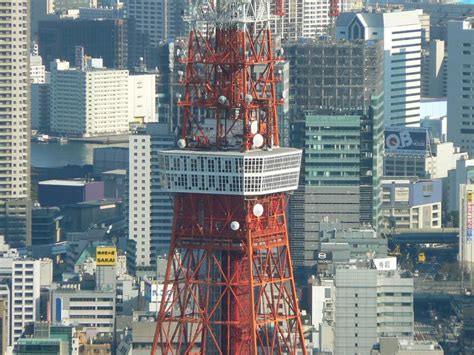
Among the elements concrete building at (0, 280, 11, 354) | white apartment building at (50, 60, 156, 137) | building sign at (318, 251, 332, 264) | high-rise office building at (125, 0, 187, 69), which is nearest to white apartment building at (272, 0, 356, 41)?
white apartment building at (50, 60, 156, 137)

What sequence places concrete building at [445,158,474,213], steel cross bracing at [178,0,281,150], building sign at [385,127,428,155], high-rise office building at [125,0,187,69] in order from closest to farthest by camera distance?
steel cross bracing at [178,0,281,150], concrete building at [445,158,474,213], building sign at [385,127,428,155], high-rise office building at [125,0,187,69]

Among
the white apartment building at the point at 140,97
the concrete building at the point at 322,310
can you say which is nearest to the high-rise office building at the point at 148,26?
the white apartment building at the point at 140,97

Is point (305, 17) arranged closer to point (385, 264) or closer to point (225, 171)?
point (385, 264)

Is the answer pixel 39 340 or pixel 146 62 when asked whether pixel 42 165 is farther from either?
pixel 39 340

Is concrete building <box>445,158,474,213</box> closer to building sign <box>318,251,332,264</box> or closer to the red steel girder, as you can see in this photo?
building sign <box>318,251,332,264</box>

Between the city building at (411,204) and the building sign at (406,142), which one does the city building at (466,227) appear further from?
the building sign at (406,142)

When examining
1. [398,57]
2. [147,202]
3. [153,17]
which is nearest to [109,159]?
[398,57]
